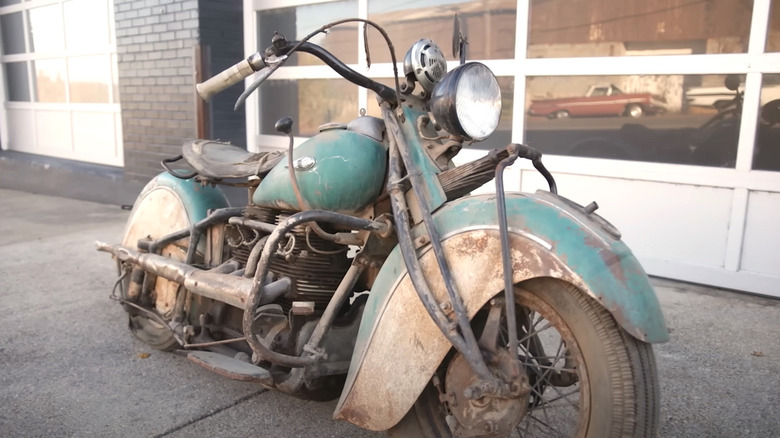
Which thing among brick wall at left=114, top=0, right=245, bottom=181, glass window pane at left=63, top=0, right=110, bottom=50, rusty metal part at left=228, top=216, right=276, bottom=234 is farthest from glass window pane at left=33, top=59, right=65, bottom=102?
rusty metal part at left=228, top=216, right=276, bottom=234

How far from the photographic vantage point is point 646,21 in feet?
15.9

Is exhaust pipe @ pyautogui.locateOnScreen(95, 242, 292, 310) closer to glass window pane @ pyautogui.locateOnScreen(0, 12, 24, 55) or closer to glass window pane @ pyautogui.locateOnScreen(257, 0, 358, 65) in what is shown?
glass window pane @ pyautogui.locateOnScreen(257, 0, 358, 65)

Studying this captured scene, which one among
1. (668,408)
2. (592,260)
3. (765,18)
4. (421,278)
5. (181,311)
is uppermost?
(765,18)

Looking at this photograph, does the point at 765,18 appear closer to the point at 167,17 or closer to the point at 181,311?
the point at 181,311

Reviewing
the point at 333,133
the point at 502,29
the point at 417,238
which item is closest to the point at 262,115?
the point at 502,29

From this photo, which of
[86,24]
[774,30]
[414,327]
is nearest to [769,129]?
[774,30]

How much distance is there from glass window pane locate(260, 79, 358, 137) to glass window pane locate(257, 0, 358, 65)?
25cm

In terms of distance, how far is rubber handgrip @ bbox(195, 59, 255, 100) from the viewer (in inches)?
95.3

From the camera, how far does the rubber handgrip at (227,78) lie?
7.95 feet

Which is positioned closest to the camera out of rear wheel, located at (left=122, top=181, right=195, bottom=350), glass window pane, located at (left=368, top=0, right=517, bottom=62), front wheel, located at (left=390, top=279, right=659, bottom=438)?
front wheel, located at (left=390, top=279, right=659, bottom=438)

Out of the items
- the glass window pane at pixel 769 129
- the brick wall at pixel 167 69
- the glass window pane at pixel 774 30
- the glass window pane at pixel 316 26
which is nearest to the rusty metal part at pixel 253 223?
the glass window pane at pixel 769 129

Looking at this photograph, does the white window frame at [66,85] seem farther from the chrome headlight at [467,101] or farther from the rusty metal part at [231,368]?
the chrome headlight at [467,101]

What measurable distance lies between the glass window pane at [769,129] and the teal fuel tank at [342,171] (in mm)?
3172

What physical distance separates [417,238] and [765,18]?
11.5 ft
